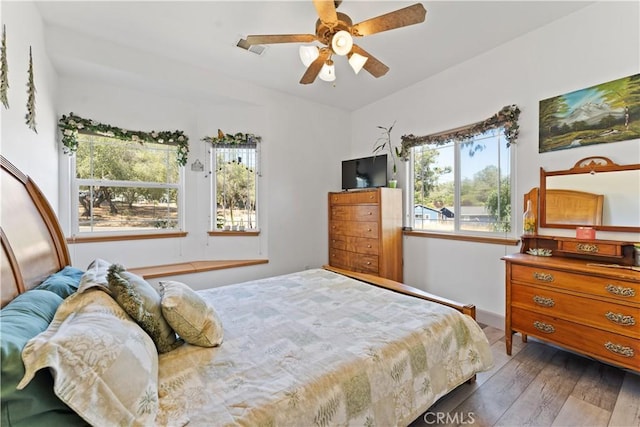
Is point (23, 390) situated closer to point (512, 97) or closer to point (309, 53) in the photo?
point (309, 53)

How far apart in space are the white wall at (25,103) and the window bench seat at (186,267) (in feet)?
3.54

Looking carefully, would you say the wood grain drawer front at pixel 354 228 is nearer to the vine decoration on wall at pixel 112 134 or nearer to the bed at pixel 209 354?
the bed at pixel 209 354

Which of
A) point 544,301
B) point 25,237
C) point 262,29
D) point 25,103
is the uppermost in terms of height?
point 262,29

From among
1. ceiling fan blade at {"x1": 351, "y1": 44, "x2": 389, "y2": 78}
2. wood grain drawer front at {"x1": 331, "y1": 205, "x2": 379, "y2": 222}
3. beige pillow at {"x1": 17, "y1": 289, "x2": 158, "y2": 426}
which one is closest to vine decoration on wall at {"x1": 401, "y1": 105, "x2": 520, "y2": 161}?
wood grain drawer front at {"x1": 331, "y1": 205, "x2": 379, "y2": 222}

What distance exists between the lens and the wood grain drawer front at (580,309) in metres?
1.75

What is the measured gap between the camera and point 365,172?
12.8 ft

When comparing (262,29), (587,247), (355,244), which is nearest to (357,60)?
(262,29)

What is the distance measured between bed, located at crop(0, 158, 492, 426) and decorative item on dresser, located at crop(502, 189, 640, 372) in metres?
0.75

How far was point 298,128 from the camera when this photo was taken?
404 centimetres

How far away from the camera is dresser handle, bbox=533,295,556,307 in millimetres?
2090

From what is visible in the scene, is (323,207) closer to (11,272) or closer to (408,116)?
(408,116)

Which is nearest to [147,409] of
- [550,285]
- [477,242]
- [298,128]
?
[550,285]

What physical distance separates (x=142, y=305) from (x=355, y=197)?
2.89 m

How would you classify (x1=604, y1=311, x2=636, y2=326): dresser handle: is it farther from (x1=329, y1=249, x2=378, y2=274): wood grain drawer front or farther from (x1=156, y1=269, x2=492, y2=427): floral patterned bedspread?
(x1=329, y1=249, x2=378, y2=274): wood grain drawer front
